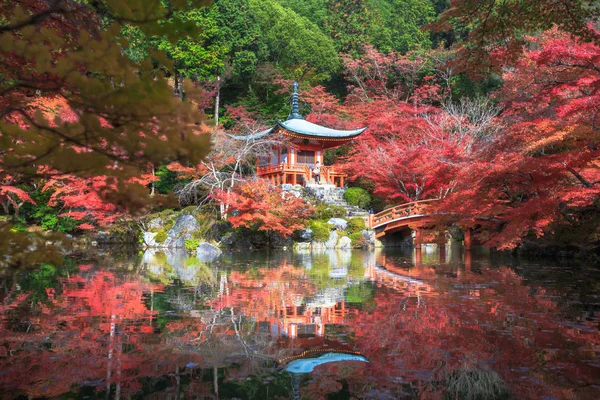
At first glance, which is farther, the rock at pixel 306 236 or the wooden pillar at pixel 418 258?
the rock at pixel 306 236

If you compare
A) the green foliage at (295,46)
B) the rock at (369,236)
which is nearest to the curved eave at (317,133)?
the rock at (369,236)

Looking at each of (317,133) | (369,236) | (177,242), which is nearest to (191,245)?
(177,242)

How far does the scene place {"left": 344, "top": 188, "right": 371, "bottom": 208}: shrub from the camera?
20922 mm

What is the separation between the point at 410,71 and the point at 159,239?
16.6 meters

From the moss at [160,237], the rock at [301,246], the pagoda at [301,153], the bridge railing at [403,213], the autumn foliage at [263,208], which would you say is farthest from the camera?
the pagoda at [301,153]

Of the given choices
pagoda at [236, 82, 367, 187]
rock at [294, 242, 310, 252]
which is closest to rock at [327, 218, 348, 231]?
rock at [294, 242, 310, 252]

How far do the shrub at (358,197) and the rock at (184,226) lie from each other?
693 centimetres

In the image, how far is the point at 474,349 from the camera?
3631 millimetres

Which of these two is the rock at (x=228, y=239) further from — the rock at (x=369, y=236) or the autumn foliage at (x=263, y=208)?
the rock at (x=369, y=236)

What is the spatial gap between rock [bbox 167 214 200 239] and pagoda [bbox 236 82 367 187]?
463 centimetres

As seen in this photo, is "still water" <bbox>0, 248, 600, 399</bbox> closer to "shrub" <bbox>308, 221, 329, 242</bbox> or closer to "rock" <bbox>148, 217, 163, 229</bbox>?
"shrub" <bbox>308, 221, 329, 242</bbox>

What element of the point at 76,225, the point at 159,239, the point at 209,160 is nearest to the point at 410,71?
the point at 209,160

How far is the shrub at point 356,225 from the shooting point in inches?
730

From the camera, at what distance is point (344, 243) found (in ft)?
58.9
